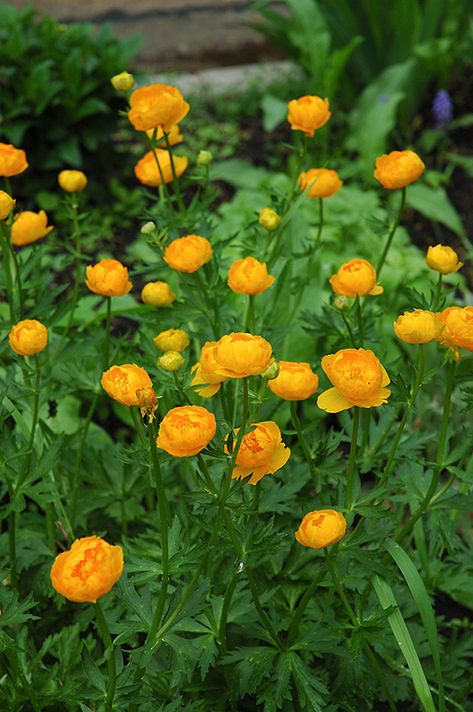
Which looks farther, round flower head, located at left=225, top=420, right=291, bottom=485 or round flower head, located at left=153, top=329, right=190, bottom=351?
round flower head, located at left=153, top=329, right=190, bottom=351

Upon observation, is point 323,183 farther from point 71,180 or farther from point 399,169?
point 71,180

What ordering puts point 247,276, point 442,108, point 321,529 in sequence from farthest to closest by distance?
1. point 442,108
2. point 247,276
3. point 321,529

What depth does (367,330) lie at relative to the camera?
5.68ft

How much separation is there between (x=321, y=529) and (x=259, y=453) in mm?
118

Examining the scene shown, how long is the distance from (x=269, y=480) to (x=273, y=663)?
33 centimetres

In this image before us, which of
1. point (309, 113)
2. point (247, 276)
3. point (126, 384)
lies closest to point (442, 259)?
point (247, 276)

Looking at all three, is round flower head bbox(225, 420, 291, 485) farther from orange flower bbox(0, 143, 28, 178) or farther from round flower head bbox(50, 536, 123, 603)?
orange flower bbox(0, 143, 28, 178)

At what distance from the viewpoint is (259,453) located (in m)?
1.11

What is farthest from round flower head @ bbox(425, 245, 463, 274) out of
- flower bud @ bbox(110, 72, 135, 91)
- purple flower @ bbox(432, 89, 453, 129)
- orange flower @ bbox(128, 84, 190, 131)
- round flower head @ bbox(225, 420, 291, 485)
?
purple flower @ bbox(432, 89, 453, 129)

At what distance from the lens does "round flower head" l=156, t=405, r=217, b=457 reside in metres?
1.00

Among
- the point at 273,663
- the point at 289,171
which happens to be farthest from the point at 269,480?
the point at 289,171

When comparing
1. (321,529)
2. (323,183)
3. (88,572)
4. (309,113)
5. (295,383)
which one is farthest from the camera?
(323,183)

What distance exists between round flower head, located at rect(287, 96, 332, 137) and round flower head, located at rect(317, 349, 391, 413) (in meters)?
0.56

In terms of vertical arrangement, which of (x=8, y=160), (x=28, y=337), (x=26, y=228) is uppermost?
(x=8, y=160)
